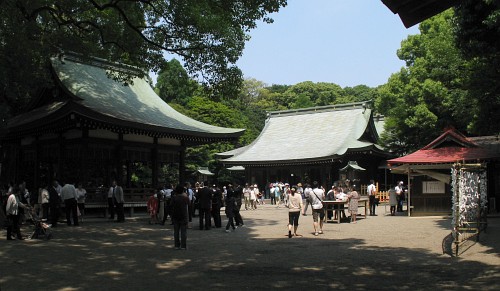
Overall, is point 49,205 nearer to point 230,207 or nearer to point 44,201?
→ point 44,201

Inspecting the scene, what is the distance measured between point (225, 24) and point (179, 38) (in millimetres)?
1881

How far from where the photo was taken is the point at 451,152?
71.6 feet

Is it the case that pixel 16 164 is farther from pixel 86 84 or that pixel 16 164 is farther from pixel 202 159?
pixel 202 159

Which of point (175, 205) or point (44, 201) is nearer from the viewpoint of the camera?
point (175, 205)

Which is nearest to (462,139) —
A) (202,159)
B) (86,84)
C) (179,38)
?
(179,38)

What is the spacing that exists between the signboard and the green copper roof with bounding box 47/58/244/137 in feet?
32.0

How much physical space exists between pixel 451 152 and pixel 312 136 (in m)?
21.7

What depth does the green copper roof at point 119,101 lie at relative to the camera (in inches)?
871

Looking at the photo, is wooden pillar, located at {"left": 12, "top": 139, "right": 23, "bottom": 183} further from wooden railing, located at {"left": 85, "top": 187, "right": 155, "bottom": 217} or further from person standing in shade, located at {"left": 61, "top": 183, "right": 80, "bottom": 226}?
person standing in shade, located at {"left": 61, "top": 183, "right": 80, "bottom": 226}

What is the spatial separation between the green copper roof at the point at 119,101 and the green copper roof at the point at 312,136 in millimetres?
13411

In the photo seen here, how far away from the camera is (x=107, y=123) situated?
20328 mm

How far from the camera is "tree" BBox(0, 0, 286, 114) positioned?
57.6 feet

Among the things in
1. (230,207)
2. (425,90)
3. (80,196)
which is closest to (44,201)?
(80,196)

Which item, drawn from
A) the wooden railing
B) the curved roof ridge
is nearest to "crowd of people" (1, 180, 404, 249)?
the wooden railing
